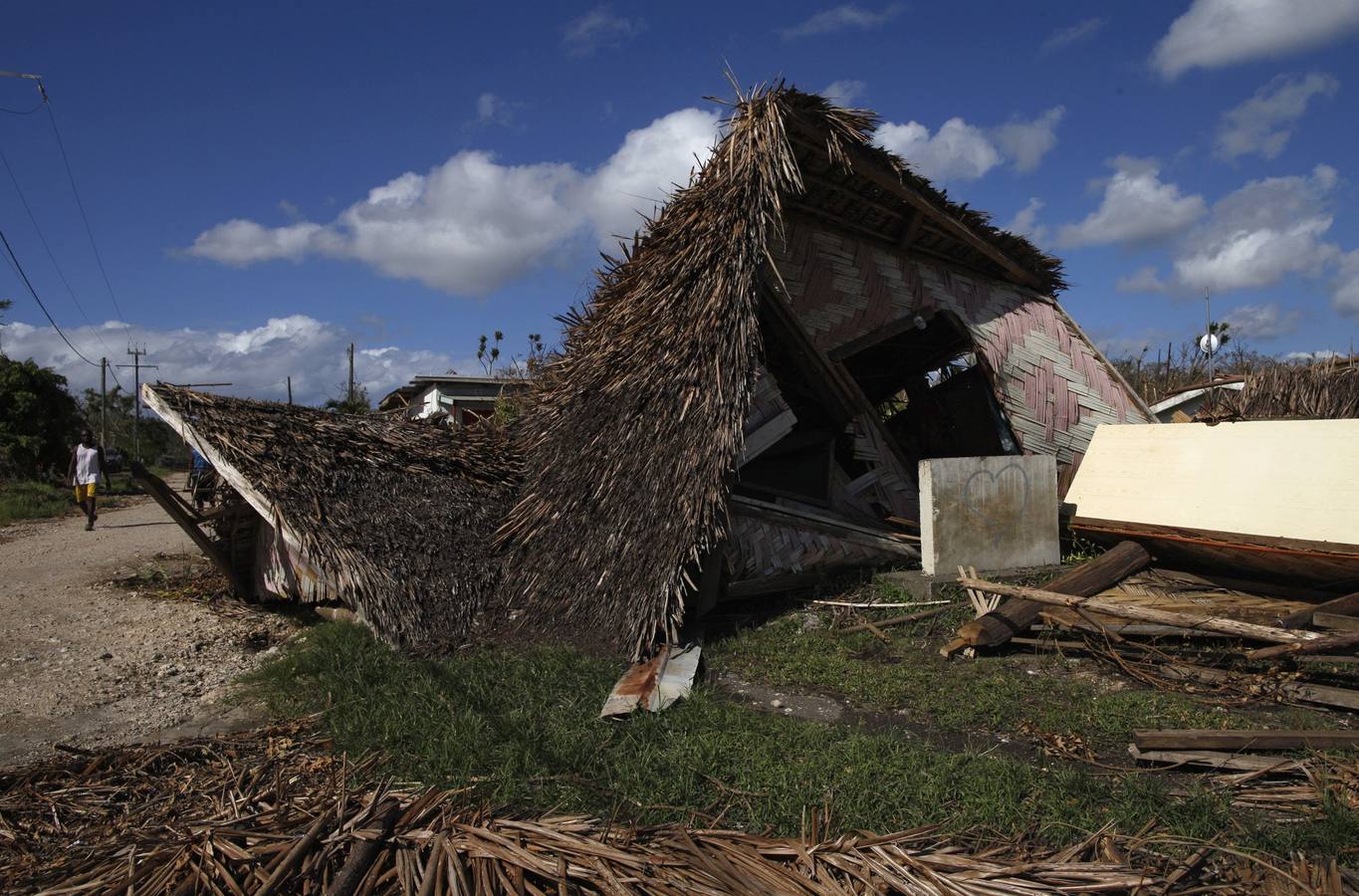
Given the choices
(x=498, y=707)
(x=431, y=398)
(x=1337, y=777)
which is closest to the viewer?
(x=1337, y=777)

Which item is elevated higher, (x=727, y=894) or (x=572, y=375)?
(x=572, y=375)

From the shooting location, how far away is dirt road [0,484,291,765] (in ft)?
16.6

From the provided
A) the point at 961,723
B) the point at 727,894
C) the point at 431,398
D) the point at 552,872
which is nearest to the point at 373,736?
the point at 552,872

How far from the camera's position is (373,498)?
679 centimetres

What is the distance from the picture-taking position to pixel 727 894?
280 centimetres

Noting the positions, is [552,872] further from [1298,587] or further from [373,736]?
[1298,587]

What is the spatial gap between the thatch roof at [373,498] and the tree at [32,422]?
16.6 m

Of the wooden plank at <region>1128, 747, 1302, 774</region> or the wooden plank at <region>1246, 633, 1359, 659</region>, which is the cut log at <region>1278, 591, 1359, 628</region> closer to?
the wooden plank at <region>1246, 633, 1359, 659</region>

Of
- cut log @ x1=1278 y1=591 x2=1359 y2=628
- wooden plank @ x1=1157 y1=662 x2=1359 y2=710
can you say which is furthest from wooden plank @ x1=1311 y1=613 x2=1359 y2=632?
wooden plank @ x1=1157 y1=662 x2=1359 y2=710

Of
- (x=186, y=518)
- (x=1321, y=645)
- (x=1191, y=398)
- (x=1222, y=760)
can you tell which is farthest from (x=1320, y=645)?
(x=1191, y=398)

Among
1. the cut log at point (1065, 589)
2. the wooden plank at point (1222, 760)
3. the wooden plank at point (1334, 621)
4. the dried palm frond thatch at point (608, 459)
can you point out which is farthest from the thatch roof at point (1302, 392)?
the wooden plank at point (1222, 760)

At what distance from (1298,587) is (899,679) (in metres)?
2.85

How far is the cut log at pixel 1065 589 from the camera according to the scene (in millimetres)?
5234

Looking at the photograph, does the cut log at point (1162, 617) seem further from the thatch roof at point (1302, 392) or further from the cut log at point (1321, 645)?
the thatch roof at point (1302, 392)
